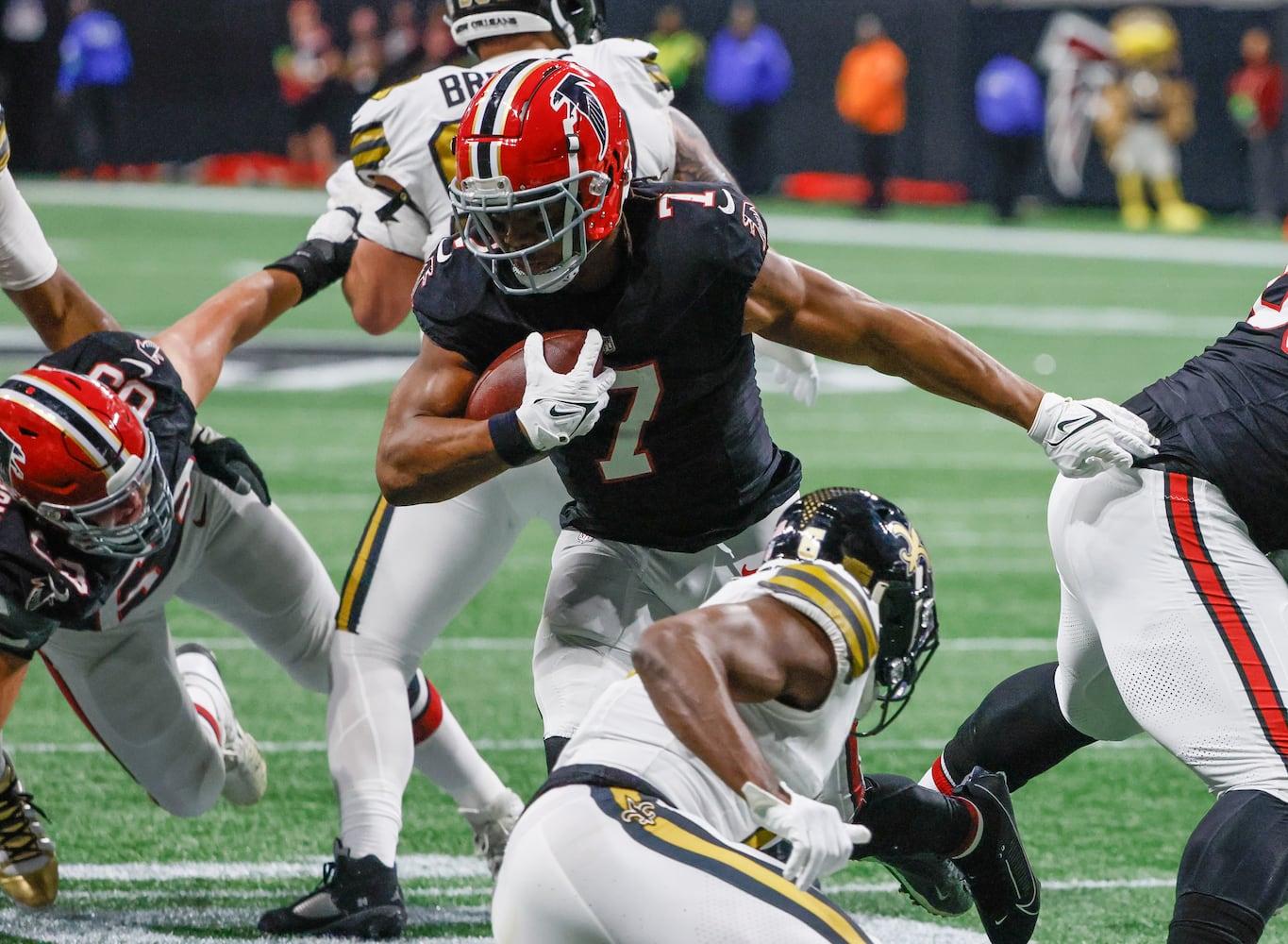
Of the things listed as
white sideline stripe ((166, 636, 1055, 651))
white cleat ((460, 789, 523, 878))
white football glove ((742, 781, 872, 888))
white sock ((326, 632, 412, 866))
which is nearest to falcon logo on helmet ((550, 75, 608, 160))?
white football glove ((742, 781, 872, 888))

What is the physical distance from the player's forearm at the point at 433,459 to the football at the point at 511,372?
4 centimetres

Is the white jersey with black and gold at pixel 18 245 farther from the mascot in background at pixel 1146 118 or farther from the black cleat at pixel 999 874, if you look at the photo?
the mascot in background at pixel 1146 118

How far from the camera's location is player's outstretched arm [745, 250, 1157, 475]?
3312 millimetres

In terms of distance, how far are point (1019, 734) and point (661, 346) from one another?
46.6 inches

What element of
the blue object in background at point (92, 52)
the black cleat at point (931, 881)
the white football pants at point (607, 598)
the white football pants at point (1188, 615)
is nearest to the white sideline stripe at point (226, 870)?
the white football pants at point (607, 598)

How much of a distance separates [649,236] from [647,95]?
1.02 meters

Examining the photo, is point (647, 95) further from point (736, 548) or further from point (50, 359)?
point (50, 359)

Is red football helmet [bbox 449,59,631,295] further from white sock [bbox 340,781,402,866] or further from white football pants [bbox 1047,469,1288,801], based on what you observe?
white sock [bbox 340,781,402,866]

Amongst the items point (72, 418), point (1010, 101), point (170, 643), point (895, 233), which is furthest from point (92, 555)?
point (1010, 101)

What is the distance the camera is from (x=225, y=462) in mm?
4086

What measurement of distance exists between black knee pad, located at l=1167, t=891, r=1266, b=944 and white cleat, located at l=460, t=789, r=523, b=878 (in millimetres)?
1685

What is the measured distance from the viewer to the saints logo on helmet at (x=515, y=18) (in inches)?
165

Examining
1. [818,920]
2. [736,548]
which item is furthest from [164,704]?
[818,920]

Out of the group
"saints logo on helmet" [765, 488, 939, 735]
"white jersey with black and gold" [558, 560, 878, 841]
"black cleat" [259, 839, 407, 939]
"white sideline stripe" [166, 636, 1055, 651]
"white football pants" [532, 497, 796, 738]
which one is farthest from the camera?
"white sideline stripe" [166, 636, 1055, 651]
